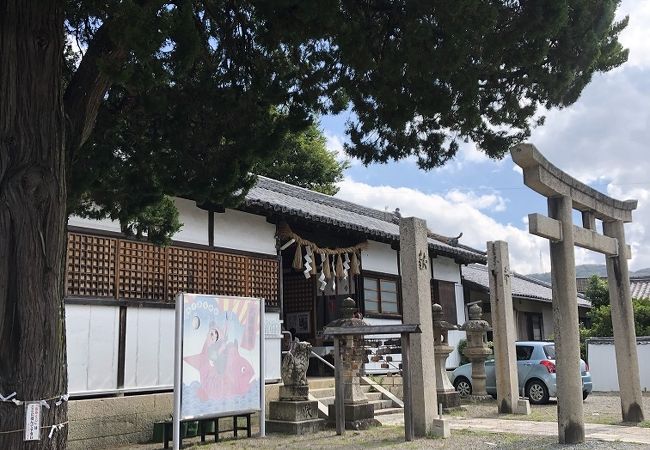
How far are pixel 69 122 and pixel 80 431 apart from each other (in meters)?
5.45

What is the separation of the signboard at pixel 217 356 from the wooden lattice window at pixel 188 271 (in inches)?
65.3

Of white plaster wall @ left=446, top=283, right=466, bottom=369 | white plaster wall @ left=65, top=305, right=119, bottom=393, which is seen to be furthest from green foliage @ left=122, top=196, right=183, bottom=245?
white plaster wall @ left=446, top=283, right=466, bottom=369

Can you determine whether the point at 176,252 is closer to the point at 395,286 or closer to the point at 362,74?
the point at 362,74

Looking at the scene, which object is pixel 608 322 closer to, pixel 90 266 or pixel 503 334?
pixel 503 334

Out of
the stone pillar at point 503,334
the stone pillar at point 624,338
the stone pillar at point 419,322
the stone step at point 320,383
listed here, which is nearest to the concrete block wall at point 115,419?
the stone step at point 320,383

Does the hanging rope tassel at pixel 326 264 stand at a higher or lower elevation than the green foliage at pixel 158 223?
higher

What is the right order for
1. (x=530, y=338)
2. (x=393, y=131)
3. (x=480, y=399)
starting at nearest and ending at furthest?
1. (x=393, y=131)
2. (x=480, y=399)
3. (x=530, y=338)

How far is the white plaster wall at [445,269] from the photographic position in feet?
63.0

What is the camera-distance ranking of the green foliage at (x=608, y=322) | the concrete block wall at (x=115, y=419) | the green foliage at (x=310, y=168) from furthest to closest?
the green foliage at (x=310, y=168), the green foliage at (x=608, y=322), the concrete block wall at (x=115, y=419)

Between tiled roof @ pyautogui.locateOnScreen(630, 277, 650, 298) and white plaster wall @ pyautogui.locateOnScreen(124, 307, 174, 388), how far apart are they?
1103 inches

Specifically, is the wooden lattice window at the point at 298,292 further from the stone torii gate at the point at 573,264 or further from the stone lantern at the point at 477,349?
the stone torii gate at the point at 573,264

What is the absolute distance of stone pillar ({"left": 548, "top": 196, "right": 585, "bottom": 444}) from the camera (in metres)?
8.54

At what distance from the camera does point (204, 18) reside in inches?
272

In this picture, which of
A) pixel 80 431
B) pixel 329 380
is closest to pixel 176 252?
pixel 80 431
